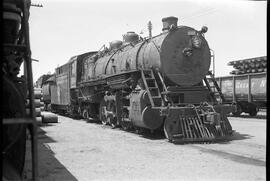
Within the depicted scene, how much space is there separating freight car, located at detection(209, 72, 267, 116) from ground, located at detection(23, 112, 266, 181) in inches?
329

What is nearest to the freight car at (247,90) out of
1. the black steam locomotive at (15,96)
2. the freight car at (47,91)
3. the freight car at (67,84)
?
the freight car at (67,84)

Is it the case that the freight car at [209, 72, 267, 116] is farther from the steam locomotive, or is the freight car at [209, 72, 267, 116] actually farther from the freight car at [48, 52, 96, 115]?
the freight car at [48, 52, 96, 115]

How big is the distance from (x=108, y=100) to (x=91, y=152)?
5.53 m

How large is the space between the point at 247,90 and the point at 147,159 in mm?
13366

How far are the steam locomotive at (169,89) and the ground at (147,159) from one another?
59 centimetres

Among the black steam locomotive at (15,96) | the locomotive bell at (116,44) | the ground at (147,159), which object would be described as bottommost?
the ground at (147,159)

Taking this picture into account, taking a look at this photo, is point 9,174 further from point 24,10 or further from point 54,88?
point 54,88

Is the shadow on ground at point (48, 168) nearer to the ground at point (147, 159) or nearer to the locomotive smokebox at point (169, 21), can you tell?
the ground at point (147, 159)

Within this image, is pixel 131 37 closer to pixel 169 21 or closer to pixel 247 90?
pixel 169 21

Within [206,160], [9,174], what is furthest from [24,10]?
[206,160]

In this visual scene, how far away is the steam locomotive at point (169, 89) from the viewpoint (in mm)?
10039

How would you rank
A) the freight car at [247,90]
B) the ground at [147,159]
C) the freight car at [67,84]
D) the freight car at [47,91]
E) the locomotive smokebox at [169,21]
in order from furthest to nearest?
the freight car at [47,91], the freight car at [67,84], the freight car at [247,90], the locomotive smokebox at [169,21], the ground at [147,159]

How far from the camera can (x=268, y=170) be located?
103 inches

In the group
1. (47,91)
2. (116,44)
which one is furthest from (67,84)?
(47,91)
